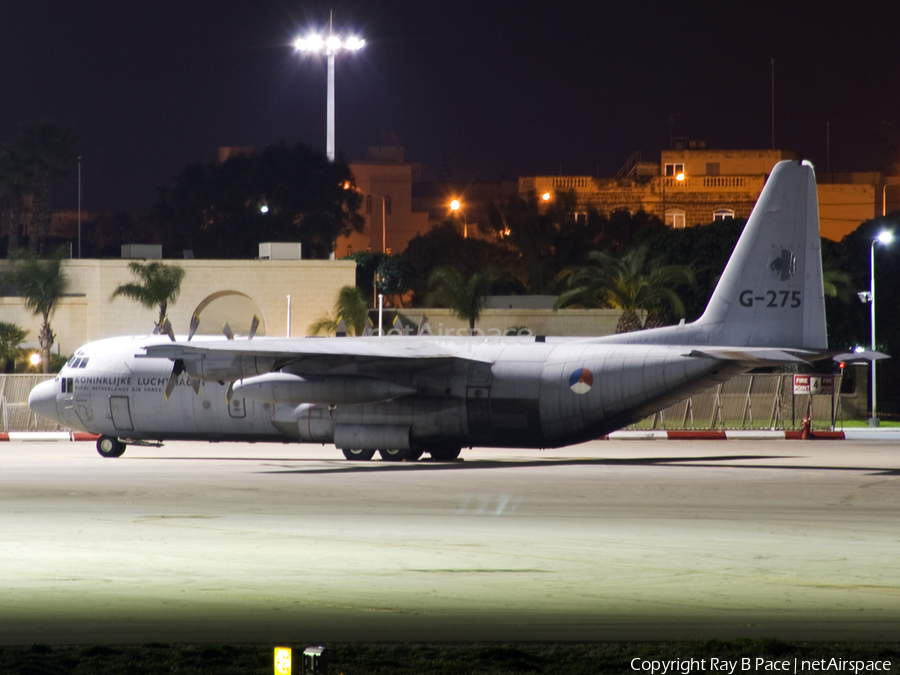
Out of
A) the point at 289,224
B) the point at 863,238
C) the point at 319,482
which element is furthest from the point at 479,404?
the point at 289,224

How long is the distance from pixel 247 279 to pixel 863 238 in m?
36.2

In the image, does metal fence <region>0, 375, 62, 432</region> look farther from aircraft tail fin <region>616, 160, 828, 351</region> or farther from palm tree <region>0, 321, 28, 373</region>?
aircraft tail fin <region>616, 160, 828, 351</region>

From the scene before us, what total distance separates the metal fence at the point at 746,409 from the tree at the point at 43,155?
61532 millimetres

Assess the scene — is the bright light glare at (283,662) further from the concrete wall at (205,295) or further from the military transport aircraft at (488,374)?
the concrete wall at (205,295)

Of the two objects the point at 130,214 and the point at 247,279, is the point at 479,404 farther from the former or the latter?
the point at 130,214

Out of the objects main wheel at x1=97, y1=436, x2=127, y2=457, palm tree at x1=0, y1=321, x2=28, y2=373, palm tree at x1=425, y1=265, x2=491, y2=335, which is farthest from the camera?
palm tree at x1=425, y1=265, x2=491, y2=335

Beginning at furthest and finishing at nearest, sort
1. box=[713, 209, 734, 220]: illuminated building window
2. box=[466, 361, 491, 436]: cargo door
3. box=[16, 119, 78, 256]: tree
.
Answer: box=[713, 209, 734, 220]: illuminated building window
box=[16, 119, 78, 256]: tree
box=[466, 361, 491, 436]: cargo door

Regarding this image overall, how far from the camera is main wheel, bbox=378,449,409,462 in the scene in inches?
1206

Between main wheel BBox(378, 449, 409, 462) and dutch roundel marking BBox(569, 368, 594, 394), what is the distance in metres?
5.13

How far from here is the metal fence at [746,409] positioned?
157 feet

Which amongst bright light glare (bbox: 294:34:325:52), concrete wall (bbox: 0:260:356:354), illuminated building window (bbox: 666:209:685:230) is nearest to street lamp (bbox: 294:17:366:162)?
bright light glare (bbox: 294:34:325:52)

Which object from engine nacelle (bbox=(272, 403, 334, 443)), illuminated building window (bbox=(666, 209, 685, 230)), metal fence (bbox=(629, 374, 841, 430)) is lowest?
metal fence (bbox=(629, 374, 841, 430))

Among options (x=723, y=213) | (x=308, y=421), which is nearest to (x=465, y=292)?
(x=308, y=421)

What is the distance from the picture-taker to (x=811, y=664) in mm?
8391
